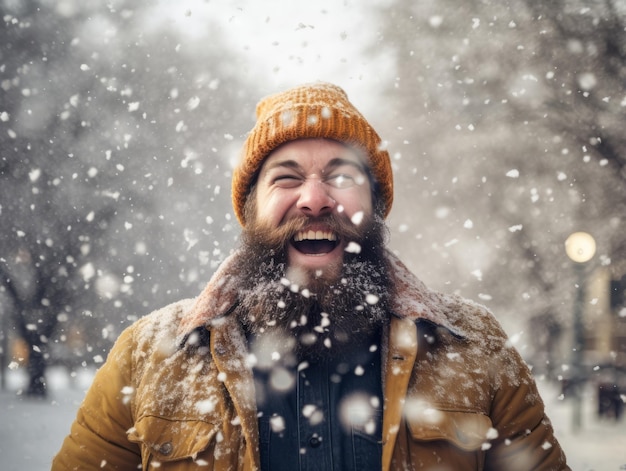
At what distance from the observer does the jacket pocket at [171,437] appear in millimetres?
1996

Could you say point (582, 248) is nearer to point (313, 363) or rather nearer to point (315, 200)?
point (315, 200)

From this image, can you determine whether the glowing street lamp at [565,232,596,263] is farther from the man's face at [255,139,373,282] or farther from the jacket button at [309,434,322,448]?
the jacket button at [309,434,322,448]

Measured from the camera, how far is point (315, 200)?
2391 mm

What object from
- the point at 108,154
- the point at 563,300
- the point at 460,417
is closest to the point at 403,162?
the point at 563,300

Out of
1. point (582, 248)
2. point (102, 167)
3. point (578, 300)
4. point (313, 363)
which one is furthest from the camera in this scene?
point (102, 167)

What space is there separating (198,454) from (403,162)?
1345 centimetres

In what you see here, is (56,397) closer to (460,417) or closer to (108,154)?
(108,154)

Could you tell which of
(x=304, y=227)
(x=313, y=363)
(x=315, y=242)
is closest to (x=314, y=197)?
(x=304, y=227)

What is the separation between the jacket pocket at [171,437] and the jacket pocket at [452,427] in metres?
0.79

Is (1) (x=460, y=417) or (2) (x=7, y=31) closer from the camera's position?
(1) (x=460, y=417)

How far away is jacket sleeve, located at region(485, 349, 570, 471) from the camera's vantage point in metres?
2.16

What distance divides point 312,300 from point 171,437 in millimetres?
827

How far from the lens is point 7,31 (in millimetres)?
11898

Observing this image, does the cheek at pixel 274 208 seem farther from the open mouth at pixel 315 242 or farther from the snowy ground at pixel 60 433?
the snowy ground at pixel 60 433
